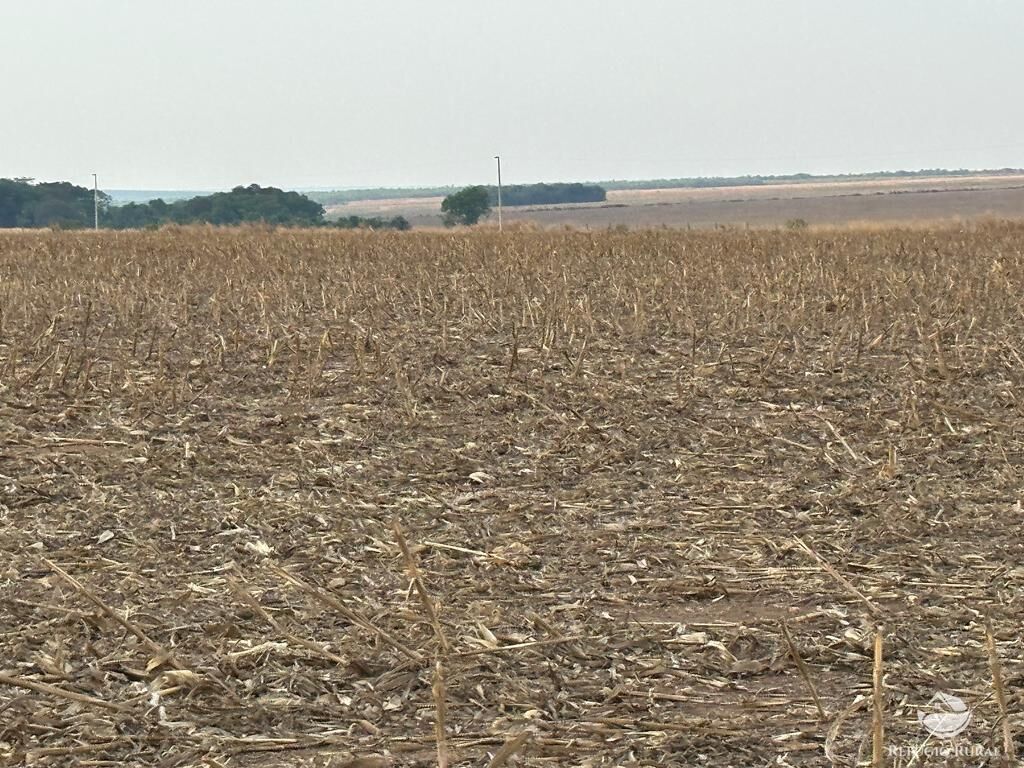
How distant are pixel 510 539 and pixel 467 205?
6022cm

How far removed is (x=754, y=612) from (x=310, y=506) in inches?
84.0

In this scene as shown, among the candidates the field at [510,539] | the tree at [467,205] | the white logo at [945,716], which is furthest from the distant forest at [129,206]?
the white logo at [945,716]

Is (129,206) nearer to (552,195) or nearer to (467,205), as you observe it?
(467,205)

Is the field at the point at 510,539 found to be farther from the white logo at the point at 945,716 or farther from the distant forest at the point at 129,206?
the distant forest at the point at 129,206

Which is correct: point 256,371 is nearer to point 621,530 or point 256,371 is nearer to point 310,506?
point 310,506

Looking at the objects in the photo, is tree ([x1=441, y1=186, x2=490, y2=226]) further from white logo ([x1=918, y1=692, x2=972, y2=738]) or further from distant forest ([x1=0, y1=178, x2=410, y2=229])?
white logo ([x1=918, y1=692, x2=972, y2=738])

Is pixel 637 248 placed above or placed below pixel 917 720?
above

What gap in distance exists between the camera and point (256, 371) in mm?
8586

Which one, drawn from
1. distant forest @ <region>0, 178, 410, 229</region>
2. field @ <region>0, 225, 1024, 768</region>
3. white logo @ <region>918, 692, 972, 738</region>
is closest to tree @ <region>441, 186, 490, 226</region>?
distant forest @ <region>0, 178, 410, 229</region>

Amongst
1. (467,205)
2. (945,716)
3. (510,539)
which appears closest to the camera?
(945,716)

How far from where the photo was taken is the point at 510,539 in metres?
5.01

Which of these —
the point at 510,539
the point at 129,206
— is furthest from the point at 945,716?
the point at 129,206

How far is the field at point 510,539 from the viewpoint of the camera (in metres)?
3.38

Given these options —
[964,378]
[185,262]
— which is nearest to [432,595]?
[964,378]
